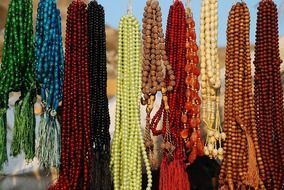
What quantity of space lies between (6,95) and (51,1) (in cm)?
31

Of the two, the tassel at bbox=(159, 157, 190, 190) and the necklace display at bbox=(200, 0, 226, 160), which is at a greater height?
the necklace display at bbox=(200, 0, 226, 160)

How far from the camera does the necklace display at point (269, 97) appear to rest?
181 centimetres

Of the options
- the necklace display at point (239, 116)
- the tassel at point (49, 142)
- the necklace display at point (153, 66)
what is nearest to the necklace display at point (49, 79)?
the tassel at point (49, 142)

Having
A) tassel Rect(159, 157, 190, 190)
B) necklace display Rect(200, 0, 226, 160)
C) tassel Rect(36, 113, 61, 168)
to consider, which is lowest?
tassel Rect(159, 157, 190, 190)

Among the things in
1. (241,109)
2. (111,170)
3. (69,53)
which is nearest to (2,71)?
(69,53)

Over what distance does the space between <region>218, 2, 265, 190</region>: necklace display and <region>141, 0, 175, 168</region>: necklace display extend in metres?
0.18

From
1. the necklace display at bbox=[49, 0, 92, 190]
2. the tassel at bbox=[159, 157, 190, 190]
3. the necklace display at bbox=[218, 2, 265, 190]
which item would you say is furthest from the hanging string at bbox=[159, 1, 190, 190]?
the necklace display at bbox=[49, 0, 92, 190]

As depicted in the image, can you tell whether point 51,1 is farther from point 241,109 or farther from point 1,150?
point 241,109

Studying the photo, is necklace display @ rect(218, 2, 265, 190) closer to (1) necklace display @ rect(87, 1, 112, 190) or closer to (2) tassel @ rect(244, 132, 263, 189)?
(2) tassel @ rect(244, 132, 263, 189)

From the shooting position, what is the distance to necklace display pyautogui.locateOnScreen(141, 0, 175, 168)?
6.13ft

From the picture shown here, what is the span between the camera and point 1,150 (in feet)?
5.93

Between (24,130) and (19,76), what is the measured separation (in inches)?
6.3

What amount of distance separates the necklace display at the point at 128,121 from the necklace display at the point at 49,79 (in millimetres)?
178

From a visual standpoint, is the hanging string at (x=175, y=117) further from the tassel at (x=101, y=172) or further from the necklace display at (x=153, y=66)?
the tassel at (x=101, y=172)
